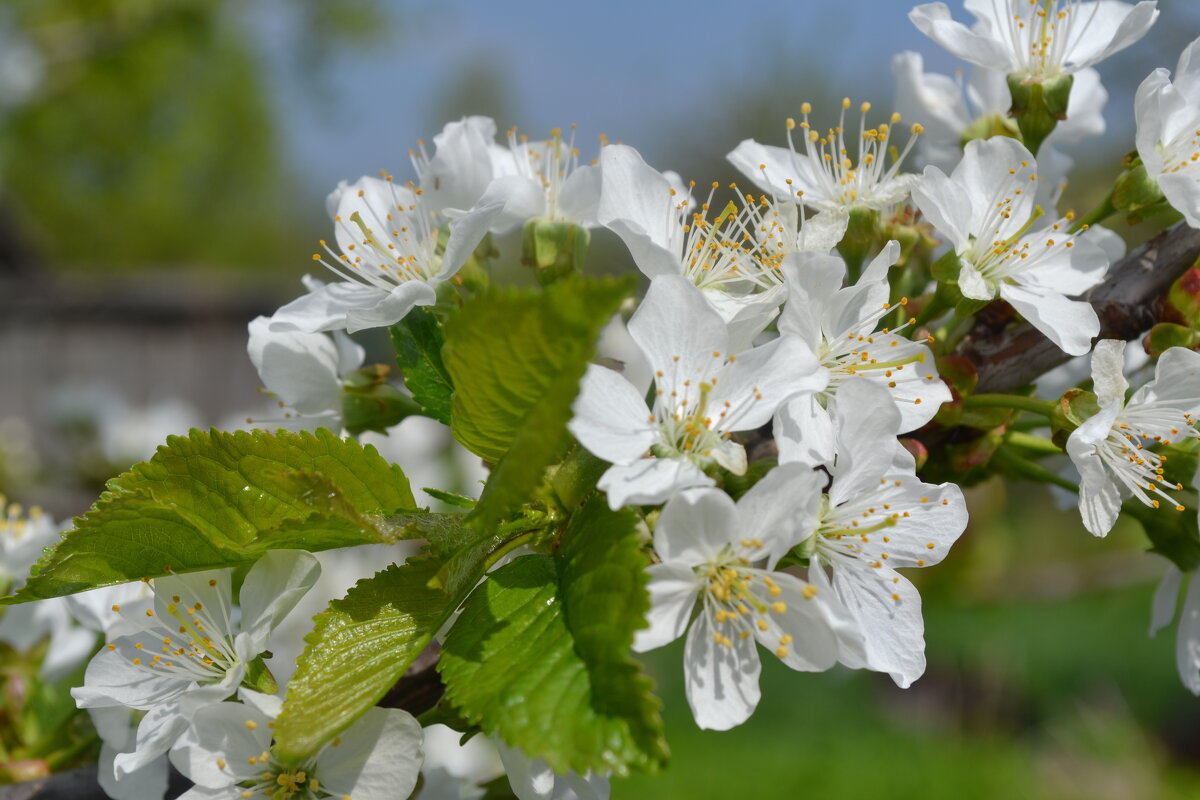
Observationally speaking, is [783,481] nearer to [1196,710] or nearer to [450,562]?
[450,562]

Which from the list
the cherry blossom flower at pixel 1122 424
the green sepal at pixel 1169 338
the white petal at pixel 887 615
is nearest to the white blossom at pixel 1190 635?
the cherry blossom flower at pixel 1122 424

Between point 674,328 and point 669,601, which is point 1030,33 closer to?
point 674,328

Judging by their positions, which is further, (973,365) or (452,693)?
(973,365)

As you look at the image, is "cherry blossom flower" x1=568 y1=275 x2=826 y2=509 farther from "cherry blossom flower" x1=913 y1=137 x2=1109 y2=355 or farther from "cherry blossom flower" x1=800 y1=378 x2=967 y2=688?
"cherry blossom flower" x1=913 y1=137 x2=1109 y2=355

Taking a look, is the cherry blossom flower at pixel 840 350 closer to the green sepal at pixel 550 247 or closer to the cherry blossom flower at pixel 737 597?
the cherry blossom flower at pixel 737 597

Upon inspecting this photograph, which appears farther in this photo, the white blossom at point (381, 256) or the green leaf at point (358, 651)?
the white blossom at point (381, 256)

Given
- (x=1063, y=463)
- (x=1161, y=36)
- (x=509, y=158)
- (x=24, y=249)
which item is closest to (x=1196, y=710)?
(x=1161, y=36)

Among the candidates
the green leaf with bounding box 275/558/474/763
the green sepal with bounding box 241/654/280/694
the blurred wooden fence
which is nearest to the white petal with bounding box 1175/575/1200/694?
the green leaf with bounding box 275/558/474/763
